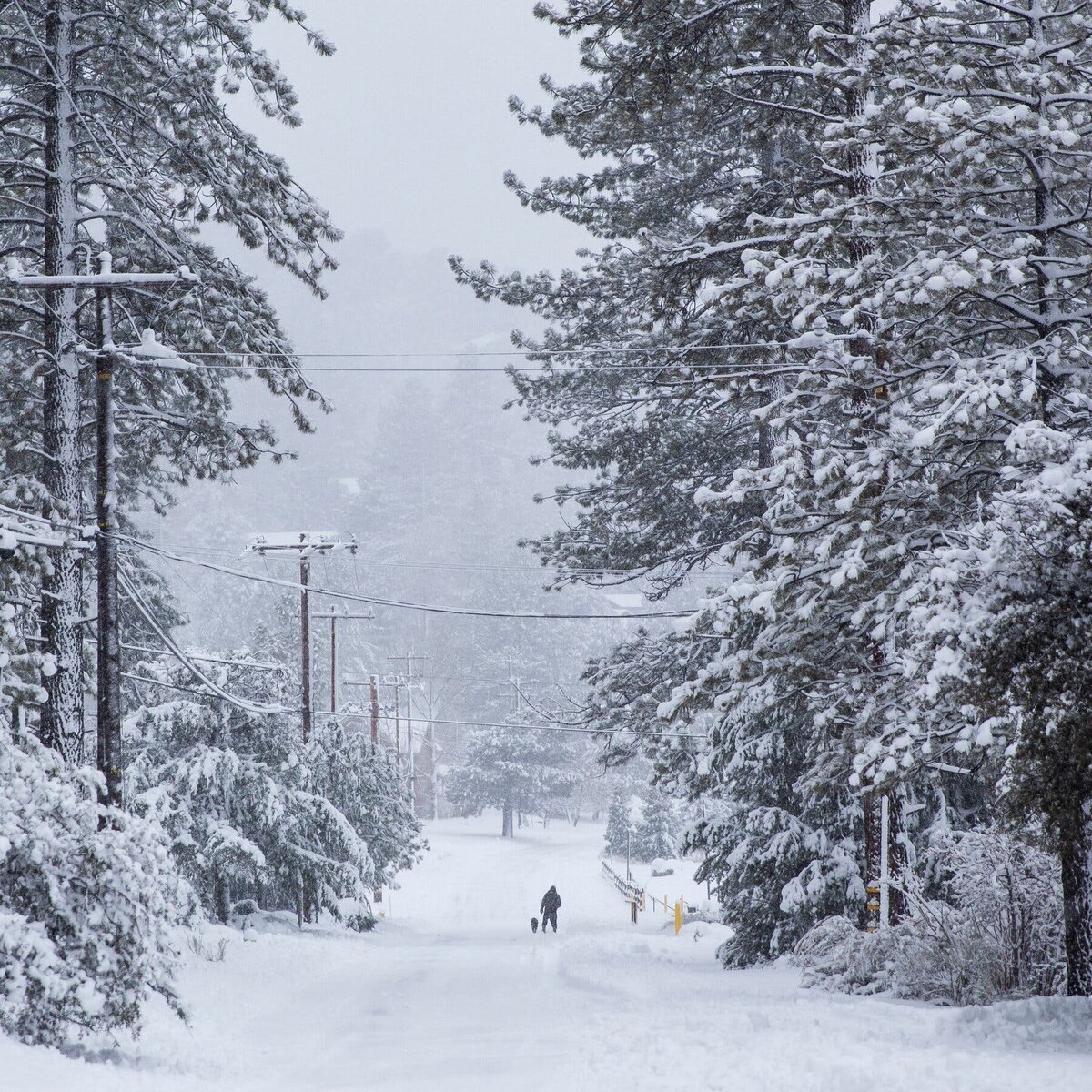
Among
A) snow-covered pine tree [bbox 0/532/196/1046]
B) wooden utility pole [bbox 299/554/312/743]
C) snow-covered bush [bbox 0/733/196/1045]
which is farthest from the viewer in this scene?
wooden utility pole [bbox 299/554/312/743]

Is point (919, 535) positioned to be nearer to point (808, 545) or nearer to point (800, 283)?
point (808, 545)

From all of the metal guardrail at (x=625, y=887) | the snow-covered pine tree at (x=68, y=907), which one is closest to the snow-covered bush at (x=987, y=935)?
the snow-covered pine tree at (x=68, y=907)

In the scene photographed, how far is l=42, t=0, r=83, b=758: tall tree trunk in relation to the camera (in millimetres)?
13453

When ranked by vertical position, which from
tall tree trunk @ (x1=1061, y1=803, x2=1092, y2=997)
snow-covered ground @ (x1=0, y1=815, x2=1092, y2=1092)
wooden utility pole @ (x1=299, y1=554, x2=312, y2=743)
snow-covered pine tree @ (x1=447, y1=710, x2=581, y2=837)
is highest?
wooden utility pole @ (x1=299, y1=554, x2=312, y2=743)

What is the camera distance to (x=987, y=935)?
1082 centimetres

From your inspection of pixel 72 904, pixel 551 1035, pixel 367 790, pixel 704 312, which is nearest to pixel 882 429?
pixel 704 312

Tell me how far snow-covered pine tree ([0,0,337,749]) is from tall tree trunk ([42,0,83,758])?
0.06ft

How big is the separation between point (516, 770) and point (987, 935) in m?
62.6

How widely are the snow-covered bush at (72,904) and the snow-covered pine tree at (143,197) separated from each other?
391 centimetres

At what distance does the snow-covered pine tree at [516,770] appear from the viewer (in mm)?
72875

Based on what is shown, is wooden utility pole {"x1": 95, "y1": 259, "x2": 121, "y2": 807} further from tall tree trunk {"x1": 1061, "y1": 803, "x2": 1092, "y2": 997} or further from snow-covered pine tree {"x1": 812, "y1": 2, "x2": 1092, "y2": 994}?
tall tree trunk {"x1": 1061, "y1": 803, "x2": 1092, "y2": 997}

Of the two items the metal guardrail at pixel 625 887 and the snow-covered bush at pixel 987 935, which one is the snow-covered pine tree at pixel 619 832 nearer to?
the metal guardrail at pixel 625 887

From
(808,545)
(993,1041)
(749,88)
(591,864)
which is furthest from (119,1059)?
(591,864)

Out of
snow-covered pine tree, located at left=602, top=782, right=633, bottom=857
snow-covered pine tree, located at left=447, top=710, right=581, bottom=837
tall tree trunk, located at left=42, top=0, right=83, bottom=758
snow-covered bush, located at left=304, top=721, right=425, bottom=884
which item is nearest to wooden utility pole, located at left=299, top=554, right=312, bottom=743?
snow-covered bush, located at left=304, top=721, right=425, bottom=884
